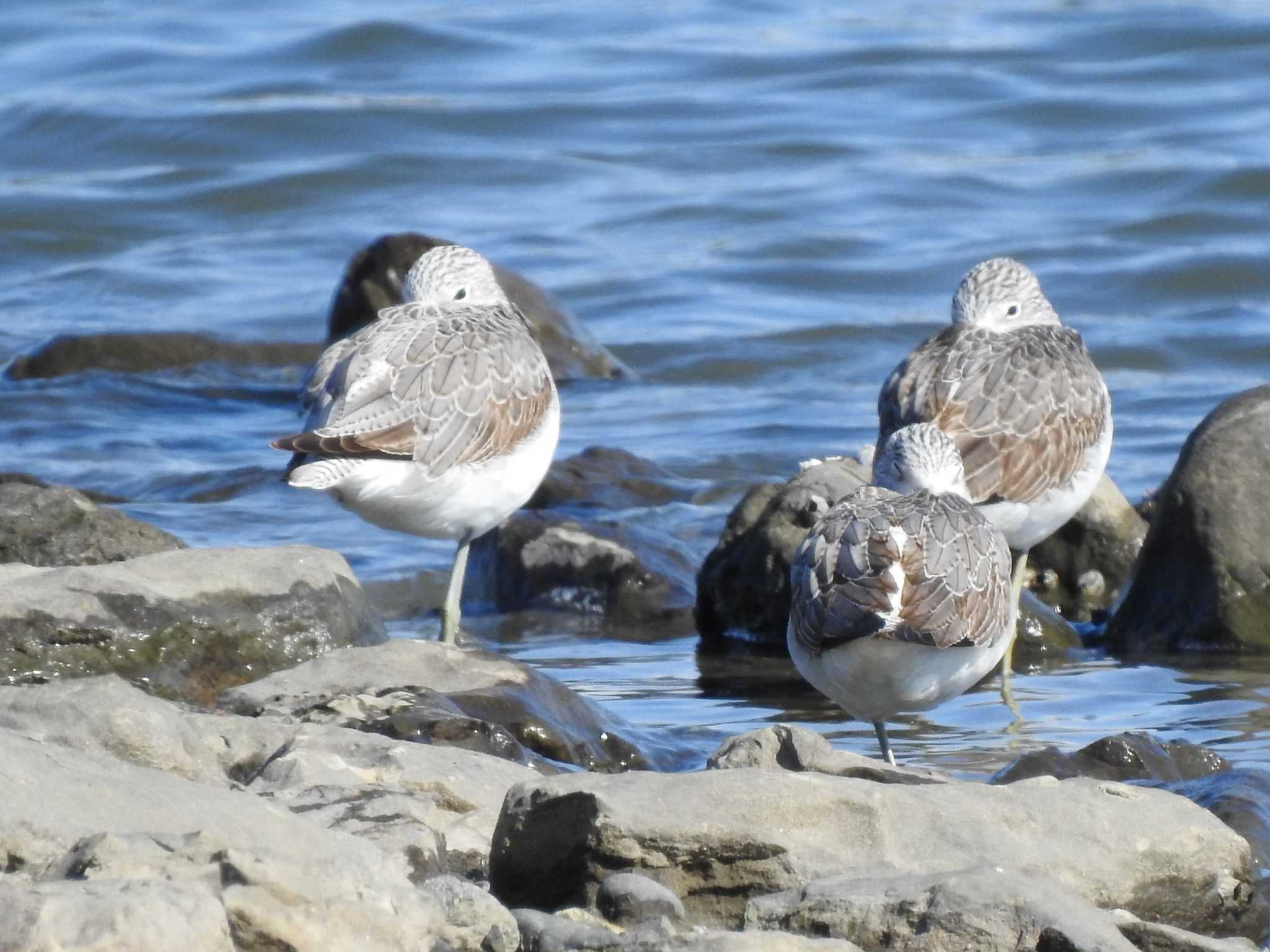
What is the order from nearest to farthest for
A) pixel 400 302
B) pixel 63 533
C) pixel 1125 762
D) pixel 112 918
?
1. pixel 112 918
2. pixel 1125 762
3. pixel 63 533
4. pixel 400 302

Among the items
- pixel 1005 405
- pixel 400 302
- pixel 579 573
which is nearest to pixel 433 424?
pixel 579 573

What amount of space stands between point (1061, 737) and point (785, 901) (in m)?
3.39

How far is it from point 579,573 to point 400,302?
547 cm

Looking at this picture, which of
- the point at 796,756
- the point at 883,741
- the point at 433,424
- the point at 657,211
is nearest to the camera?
the point at 796,756

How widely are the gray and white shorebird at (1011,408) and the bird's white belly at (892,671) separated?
5.67 ft

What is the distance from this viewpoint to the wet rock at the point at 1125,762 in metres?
6.41

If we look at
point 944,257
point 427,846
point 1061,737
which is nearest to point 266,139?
point 944,257

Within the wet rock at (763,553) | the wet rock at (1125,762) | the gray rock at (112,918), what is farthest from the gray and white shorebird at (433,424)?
the gray rock at (112,918)

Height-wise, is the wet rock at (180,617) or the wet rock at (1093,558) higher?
the wet rock at (180,617)

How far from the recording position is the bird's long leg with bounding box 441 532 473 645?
8258 millimetres

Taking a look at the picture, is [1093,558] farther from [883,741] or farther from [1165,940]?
[1165,940]

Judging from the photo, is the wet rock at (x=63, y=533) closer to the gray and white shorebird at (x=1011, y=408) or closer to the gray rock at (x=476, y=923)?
the gray and white shorebird at (x=1011, y=408)

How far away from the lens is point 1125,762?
644cm

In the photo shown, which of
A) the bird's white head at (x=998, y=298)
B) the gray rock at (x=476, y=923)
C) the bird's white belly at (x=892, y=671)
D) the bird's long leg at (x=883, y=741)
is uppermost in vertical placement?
the bird's white head at (x=998, y=298)
